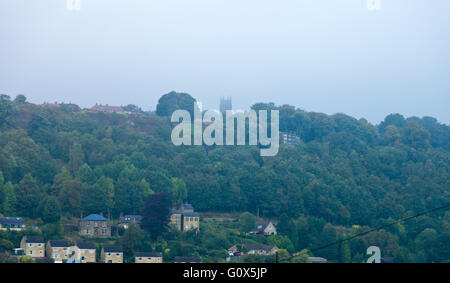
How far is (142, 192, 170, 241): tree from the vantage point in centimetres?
3338

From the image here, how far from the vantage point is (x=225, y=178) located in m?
43.9

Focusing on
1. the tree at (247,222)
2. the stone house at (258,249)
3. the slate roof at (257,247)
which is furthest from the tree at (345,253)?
the tree at (247,222)

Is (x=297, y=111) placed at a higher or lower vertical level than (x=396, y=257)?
higher

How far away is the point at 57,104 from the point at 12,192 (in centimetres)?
2534

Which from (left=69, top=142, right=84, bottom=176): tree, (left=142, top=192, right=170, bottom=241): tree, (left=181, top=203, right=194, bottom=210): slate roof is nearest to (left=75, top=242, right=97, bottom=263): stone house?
(left=142, top=192, right=170, bottom=241): tree

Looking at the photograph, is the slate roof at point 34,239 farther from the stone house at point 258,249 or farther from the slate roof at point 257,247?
the slate roof at point 257,247

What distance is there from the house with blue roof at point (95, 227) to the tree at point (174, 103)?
96.1 ft

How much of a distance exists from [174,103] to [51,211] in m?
30.6

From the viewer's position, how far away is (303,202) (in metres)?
43.6

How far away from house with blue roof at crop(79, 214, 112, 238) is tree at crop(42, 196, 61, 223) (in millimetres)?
1154

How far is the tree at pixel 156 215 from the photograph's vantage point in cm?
3338

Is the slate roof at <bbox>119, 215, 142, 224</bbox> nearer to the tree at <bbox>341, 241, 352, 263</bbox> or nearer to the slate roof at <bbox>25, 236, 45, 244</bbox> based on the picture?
the slate roof at <bbox>25, 236, 45, 244</bbox>
